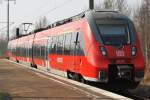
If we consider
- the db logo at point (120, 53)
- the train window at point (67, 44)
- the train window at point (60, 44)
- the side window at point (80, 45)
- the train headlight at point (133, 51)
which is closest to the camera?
the db logo at point (120, 53)

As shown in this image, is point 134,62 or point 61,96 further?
point 134,62

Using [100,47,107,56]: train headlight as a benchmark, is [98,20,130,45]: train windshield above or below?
above

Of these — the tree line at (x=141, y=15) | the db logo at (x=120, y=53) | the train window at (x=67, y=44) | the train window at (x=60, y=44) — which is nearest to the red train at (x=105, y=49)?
the db logo at (x=120, y=53)

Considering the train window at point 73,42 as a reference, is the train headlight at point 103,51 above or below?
below

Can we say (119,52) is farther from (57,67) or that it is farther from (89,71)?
(57,67)

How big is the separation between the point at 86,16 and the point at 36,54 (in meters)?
17.4

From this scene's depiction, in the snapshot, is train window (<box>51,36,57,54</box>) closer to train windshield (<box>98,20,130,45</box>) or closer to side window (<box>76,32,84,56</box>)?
side window (<box>76,32,84,56</box>)

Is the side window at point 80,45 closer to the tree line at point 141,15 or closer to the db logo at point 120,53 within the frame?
the db logo at point 120,53

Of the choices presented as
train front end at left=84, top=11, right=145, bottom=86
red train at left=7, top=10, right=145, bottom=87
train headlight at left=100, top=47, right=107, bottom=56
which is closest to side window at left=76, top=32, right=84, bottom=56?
red train at left=7, top=10, right=145, bottom=87

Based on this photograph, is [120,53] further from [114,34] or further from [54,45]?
[54,45]

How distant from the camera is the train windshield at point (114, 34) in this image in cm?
1877

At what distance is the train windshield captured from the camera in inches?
739

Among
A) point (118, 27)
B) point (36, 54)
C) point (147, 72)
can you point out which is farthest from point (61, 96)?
point (36, 54)

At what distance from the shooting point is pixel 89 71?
727 inches
